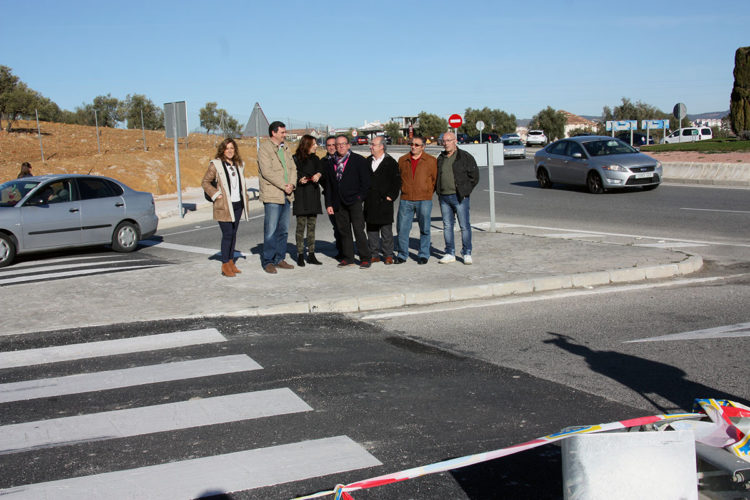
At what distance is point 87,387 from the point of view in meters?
5.67

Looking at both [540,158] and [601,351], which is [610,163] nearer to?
[540,158]

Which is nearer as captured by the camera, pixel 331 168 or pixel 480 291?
pixel 480 291

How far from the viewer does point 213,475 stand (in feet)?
13.0

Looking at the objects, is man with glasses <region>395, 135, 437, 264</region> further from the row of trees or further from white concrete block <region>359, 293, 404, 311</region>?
the row of trees

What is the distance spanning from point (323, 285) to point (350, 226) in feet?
5.84

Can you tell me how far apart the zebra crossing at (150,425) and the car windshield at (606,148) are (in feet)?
57.7

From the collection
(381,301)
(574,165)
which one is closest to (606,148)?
(574,165)

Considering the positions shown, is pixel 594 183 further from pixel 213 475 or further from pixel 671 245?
pixel 213 475

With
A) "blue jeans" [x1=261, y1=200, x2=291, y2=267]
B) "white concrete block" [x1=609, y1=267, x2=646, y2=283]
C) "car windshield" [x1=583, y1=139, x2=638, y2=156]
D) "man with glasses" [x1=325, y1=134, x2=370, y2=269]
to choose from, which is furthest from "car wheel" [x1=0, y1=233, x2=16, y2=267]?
"car windshield" [x1=583, y1=139, x2=638, y2=156]

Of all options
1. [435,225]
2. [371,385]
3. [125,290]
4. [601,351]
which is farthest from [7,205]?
[601,351]

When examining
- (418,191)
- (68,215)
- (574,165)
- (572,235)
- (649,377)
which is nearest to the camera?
(649,377)

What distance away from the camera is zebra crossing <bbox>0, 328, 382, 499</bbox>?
3906 mm

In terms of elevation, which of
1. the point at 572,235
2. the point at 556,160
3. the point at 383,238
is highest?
the point at 556,160

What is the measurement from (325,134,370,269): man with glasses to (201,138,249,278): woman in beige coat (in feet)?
4.50
